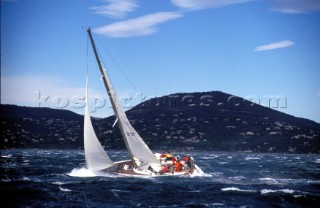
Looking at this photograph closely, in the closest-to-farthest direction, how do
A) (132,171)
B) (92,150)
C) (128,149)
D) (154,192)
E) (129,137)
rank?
(154,192) → (92,150) → (132,171) → (129,137) → (128,149)

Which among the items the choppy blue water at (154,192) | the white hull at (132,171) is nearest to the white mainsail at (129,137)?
the white hull at (132,171)

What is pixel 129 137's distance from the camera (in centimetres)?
4456

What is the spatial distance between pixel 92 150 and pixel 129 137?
14.8 feet

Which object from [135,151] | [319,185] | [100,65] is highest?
[100,65]

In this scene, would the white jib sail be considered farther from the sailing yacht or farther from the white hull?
the white hull

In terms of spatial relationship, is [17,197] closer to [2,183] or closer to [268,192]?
[2,183]

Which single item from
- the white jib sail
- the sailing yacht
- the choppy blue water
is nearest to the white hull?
the sailing yacht

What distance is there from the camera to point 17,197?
111 ft

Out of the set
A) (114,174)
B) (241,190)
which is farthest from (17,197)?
(241,190)

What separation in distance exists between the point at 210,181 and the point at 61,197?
58.0 ft

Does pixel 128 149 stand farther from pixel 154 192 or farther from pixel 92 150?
pixel 154 192

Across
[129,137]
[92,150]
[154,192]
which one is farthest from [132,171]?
[154,192]

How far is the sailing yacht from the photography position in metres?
43.2

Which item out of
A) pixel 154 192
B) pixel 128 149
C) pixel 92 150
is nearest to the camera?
pixel 154 192
